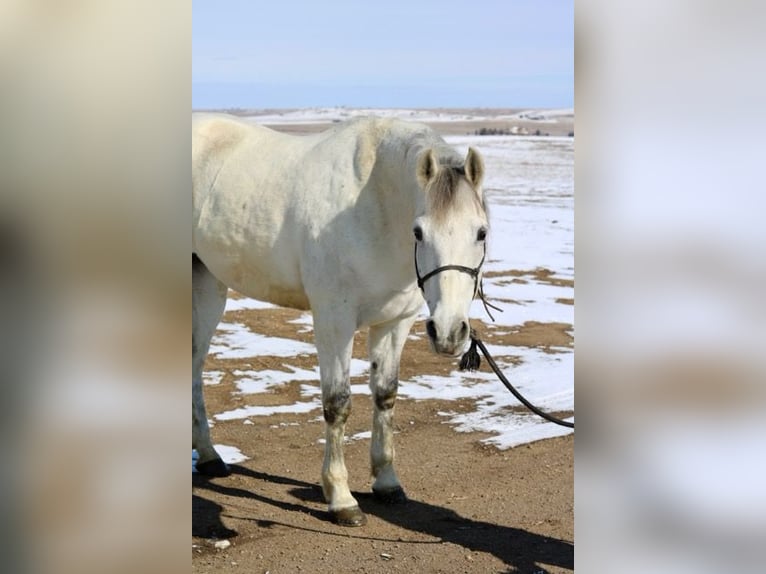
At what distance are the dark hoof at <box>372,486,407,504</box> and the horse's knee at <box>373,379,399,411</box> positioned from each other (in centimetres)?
44

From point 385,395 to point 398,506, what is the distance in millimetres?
589

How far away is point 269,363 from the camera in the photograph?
8016mm

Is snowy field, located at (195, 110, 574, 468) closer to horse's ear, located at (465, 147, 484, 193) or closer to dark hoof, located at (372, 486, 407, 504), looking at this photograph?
horse's ear, located at (465, 147, 484, 193)

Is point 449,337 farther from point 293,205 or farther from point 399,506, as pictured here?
point 399,506

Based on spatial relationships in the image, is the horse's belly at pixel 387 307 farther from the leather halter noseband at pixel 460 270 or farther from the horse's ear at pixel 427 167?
the horse's ear at pixel 427 167

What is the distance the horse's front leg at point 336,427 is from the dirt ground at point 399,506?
0.26ft

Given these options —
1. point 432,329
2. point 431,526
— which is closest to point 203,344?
point 431,526

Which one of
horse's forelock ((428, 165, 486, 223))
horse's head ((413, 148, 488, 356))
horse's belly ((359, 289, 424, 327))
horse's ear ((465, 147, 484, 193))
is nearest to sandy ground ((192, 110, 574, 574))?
horse's belly ((359, 289, 424, 327))

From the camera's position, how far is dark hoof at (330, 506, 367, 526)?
4.55 metres

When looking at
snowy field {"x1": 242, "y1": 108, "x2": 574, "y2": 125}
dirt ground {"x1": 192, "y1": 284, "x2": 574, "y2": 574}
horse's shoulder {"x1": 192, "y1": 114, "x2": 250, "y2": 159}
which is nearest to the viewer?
dirt ground {"x1": 192, "y1": 284, "x2": 574, "y2": 574}

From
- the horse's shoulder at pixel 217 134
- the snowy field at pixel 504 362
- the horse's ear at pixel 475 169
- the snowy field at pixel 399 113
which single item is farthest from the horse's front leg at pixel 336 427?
the snowy field at pixel 399 113
